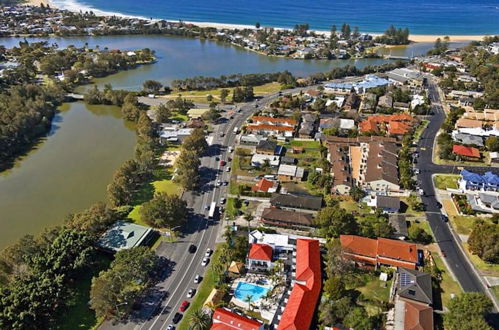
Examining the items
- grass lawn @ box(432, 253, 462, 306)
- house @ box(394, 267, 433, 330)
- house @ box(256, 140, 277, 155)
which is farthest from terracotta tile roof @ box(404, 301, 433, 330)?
house @ box(256, 140, 277, 155)

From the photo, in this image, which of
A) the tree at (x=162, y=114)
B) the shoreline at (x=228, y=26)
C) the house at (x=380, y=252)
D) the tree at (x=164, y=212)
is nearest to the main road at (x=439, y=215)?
the house at (x=380, y=252)

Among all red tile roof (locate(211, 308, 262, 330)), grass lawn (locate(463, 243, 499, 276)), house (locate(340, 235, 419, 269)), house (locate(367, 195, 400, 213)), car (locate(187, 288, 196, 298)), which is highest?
house (locate(367, 195, 400, 213))

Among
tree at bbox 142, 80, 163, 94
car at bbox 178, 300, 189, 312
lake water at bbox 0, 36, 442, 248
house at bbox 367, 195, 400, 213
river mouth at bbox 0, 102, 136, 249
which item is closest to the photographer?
car at bbox 178, 300, 189, 312

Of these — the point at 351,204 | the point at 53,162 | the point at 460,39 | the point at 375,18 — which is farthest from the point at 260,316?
the point at 375,18

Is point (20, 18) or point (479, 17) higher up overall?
point (479, 17)

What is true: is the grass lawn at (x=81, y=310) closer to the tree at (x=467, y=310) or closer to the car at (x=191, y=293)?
the car at (x=191, y=293)

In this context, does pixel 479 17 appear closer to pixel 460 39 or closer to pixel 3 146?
pixel 460 39

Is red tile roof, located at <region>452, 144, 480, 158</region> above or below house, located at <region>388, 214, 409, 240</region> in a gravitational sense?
above

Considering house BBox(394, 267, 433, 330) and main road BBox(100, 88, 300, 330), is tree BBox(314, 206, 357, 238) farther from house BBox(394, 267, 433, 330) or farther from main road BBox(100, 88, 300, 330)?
main road BBox(100, 88, 300, 330)
